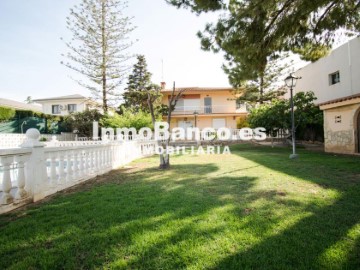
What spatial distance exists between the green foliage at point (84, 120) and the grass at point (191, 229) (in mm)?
20330

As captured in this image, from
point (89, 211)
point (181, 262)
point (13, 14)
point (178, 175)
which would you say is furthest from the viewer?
point (13, 14)

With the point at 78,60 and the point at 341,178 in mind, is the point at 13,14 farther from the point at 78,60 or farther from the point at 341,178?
the point at 341,178

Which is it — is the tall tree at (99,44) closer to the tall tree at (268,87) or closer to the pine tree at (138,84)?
the pine tree at (138,84)

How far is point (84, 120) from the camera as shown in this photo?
23469 mm

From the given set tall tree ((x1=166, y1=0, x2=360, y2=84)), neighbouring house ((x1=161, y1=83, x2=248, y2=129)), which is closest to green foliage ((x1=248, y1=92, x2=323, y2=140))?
tall tree ((x1=166, y1=0, x2=360, y2=84))

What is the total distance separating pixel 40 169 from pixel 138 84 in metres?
30.2

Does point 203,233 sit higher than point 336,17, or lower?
lower

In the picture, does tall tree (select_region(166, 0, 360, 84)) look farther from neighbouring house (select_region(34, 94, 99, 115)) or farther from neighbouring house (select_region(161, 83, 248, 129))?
neighbouring house (select_region(34, 94, 99, 115))

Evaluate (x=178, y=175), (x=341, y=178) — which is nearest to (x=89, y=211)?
(x=178, y=175)

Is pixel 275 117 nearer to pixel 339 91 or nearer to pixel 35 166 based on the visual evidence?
pixel 339 91

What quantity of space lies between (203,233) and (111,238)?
1064mm

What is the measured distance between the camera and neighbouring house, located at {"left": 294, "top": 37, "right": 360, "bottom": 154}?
396 inches

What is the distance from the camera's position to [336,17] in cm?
682

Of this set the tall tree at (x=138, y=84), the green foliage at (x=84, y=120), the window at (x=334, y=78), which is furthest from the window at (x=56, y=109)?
the window at (x=334, y=78)
